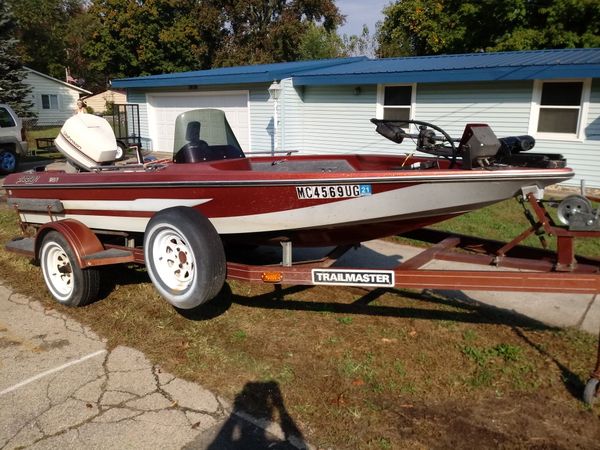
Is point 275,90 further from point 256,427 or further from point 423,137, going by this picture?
point 256,427

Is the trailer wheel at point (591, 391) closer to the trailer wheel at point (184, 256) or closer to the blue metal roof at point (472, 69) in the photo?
the trailer wheel at point (184, 256)

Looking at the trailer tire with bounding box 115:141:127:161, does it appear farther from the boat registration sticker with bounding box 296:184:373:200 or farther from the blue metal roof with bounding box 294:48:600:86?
the blue metal roof with bounding box 294:48:600:86

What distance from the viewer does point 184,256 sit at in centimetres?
392

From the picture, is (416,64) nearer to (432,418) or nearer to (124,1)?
(432,418)

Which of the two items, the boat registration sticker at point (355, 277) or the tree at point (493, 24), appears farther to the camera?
the tree at point (493, 24)

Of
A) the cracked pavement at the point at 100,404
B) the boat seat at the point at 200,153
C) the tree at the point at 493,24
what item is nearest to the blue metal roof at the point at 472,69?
the tree at the point at 493,24

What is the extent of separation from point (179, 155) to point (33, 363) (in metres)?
2.05

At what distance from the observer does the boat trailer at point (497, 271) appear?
3199mm

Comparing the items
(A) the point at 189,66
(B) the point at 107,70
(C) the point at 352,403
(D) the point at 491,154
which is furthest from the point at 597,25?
(B) the point at 107,70

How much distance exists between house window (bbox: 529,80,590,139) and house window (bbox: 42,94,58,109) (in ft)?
116

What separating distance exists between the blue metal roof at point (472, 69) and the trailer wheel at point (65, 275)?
9.85 m

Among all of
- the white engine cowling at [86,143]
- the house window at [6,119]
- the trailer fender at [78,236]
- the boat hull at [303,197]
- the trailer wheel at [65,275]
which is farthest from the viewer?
the house window at [6,119]

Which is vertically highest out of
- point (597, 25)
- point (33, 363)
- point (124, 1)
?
point (124, 1)

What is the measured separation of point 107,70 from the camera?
34.5 metres
